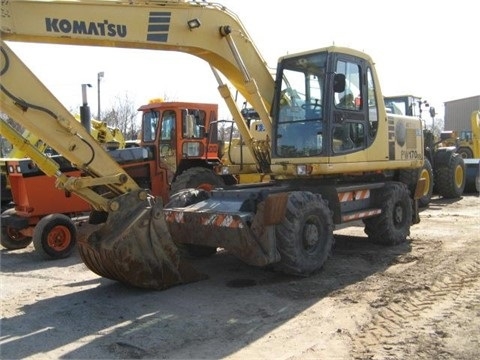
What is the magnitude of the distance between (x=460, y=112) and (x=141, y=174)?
130 ft

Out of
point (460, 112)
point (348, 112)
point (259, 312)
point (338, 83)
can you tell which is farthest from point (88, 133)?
point (460, 112)

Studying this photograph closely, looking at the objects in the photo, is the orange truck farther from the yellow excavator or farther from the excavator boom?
the excavator boom

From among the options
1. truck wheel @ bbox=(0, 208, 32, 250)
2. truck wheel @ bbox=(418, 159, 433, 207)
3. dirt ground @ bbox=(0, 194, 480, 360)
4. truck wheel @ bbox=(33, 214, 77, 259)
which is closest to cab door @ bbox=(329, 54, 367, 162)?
dirt ground @ bbox=(0, 194, 480, 360)

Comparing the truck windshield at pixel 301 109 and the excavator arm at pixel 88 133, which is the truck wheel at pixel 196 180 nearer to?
the truck windshield at pixel 301 109

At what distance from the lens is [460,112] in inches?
1737

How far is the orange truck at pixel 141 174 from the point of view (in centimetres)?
899

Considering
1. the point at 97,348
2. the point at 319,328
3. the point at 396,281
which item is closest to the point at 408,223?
the point at 396,281

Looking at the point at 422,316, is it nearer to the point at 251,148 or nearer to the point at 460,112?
the point at 251,148

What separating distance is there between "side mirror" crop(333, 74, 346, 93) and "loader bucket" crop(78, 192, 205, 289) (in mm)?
3085

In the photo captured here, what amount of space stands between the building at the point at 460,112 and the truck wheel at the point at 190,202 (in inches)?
1538

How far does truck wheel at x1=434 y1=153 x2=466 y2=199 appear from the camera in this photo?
15.3m

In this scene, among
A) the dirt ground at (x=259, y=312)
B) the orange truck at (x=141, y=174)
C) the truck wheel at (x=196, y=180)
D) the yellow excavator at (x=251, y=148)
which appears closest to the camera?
the dirt ground at (x=259, y=312)

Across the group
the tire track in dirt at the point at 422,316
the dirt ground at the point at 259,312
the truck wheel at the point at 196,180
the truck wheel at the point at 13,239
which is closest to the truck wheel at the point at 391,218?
the dirt ground at the point at 259,312

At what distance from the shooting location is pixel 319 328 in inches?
199
